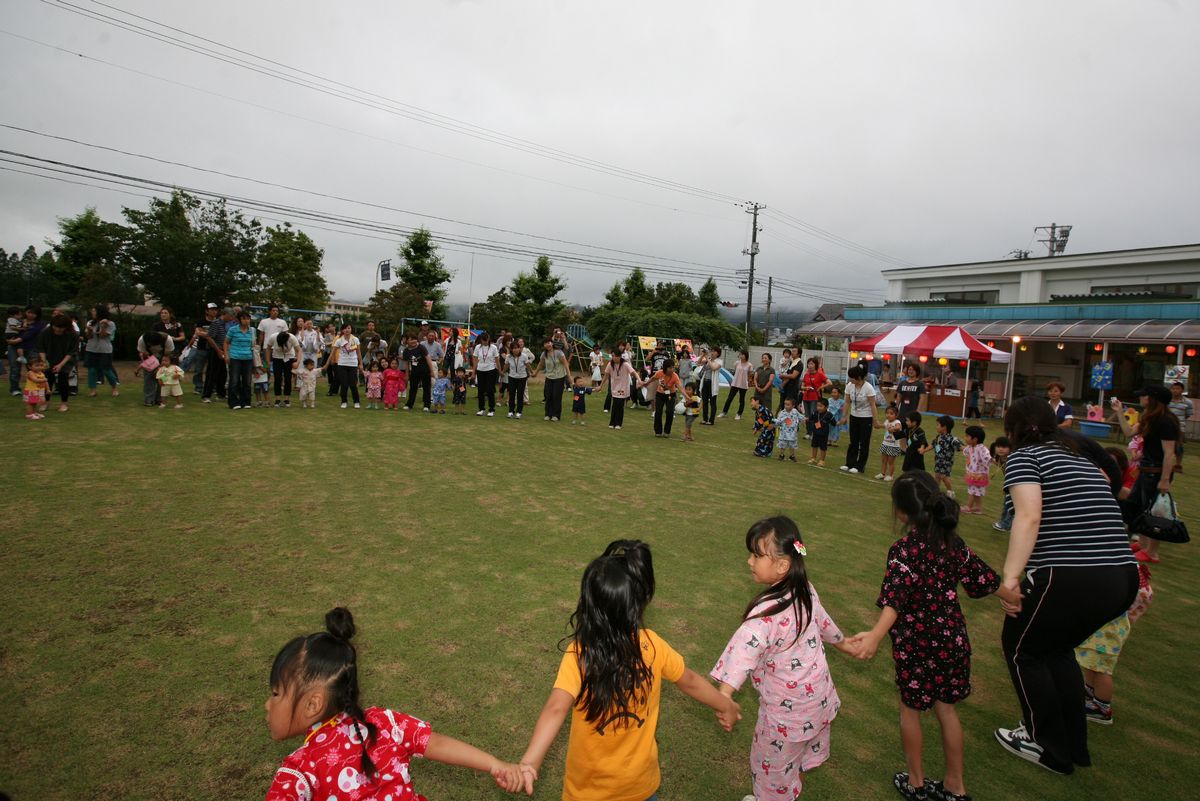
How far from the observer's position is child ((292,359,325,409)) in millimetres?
13055

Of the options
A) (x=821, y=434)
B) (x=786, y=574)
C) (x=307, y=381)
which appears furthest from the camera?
(x=307, y=381)

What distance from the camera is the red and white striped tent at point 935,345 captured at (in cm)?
1916

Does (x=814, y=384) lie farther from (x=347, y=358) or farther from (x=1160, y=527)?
(x=347, y=358)

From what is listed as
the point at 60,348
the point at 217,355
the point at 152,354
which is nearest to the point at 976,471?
the point at 217,355

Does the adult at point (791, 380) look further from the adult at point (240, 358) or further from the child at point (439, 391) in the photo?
the adult at point (240, 358)

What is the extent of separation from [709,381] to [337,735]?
45.4 feet

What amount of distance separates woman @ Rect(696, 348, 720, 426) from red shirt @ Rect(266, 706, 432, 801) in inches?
532

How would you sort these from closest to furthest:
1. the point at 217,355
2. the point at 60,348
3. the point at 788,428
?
the point at 60,348 → the point at 788,428 → the point at 217,355

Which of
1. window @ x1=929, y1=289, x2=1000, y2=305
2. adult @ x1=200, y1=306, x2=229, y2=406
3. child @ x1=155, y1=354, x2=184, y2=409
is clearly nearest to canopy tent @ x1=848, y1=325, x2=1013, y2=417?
window @ x1=929, y1=289, x2=1000, y2=305

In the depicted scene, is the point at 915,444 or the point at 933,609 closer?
the point at 933,609

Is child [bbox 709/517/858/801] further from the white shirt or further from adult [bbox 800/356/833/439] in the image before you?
the white shirt

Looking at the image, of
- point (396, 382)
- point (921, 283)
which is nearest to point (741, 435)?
point (396, 382)

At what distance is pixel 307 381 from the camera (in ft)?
42.9

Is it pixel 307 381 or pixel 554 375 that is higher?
pixel 554 375
